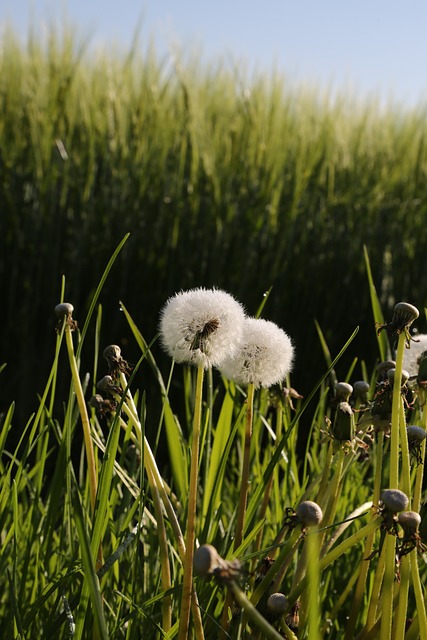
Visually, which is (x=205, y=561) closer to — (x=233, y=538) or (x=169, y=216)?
(x=233, y=538)

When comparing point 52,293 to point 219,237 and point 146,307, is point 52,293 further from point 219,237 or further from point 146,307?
point 219,237

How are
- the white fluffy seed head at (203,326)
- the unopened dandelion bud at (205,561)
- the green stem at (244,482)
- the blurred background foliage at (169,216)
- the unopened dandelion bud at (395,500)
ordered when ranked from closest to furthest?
the unopened dandelion bud at (205,561), the unopened dandelion bud at (395,500), the white fluffy seed head at (203,326), the green stem at (244,482), the blurred background foliage at (169,216)

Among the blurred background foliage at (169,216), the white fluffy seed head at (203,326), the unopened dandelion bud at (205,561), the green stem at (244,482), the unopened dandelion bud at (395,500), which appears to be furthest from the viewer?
the blurred background foliage at (169,216)

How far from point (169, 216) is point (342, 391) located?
2.17m

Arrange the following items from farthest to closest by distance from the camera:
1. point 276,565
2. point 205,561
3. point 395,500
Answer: point 276,565, point 395,500, point 205,561

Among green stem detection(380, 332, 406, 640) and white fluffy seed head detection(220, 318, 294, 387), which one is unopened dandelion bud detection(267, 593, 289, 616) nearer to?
green stem detection(380, 332, 406, 640)

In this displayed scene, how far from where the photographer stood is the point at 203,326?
0.59 m

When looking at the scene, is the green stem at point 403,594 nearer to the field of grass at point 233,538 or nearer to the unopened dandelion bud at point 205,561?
the field of grass at point 233,538

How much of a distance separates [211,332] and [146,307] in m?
2.12

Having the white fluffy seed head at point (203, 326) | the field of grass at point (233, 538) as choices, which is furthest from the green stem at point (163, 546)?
the white fluffy seed head at point (203, 326)

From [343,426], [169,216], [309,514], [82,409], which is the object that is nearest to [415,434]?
[343,426]

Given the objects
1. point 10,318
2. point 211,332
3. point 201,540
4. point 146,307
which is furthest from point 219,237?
point 211,332

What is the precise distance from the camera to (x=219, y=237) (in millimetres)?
2633

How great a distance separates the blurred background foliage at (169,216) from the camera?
2668mm
